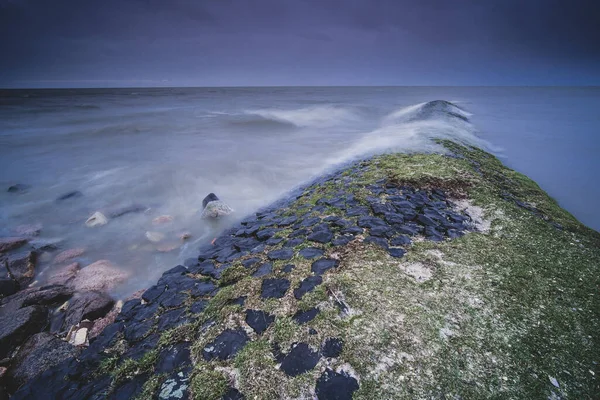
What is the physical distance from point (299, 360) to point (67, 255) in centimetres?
655

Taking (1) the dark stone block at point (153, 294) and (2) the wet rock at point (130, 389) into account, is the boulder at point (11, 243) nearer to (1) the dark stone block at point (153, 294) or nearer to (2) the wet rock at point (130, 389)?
(1) the dark stone block at point (153, 294)

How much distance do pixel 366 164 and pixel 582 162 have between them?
1183 centimetres

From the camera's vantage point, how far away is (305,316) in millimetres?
3148

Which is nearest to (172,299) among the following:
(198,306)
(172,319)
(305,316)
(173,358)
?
(172,319)

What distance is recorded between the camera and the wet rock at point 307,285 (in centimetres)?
347

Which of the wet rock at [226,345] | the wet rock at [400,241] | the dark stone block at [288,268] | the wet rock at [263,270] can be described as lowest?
the wet rock at [226,345]

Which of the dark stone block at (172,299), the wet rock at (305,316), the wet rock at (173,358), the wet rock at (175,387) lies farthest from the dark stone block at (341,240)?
the wet rock at (175,387)

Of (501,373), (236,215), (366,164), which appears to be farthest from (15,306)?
(366,164)

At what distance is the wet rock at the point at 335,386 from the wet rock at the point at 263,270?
1678 mm

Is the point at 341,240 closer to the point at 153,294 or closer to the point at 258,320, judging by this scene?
the point at 258,320

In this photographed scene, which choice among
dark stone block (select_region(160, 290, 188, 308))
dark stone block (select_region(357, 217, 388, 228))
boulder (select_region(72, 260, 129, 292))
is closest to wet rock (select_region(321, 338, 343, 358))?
dark stone block (select_region(160, 290, 188, 308))

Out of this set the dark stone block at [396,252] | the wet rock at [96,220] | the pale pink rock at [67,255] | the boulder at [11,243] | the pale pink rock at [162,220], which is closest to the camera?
the dark stone block at [396,252]

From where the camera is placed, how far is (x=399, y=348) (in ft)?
8.98

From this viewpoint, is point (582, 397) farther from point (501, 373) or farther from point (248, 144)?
point (248, 144)
